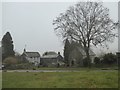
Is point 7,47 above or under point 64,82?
above

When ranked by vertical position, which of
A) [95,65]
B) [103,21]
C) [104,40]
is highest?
[103,21]

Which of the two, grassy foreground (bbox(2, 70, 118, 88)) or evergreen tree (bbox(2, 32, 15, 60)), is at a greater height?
evergreen tree (bbox(2, 32, 15, 60))

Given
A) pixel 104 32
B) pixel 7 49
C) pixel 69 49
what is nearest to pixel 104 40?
pixel 104 32

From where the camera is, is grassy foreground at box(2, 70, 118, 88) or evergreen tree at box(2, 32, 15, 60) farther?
evergreen tree at box(2, 32, 15, 60)

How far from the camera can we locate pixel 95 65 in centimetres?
5203

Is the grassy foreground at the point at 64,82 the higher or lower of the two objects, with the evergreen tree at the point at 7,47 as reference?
lower

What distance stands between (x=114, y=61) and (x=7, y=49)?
36.3m

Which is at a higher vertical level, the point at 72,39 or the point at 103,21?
the point at 103,21

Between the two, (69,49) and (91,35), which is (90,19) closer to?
(91,35)

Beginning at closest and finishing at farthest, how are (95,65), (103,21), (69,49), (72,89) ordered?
(72,89)
(103,21)
(95,65)
(69,49)

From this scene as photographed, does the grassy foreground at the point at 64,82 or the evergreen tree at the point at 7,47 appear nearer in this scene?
the grassy foreground at the point at 64,82

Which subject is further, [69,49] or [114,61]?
[69,49]

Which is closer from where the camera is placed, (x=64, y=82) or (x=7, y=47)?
(x=64, y=82)

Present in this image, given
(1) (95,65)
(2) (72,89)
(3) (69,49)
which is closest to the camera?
(2) (72,89)
